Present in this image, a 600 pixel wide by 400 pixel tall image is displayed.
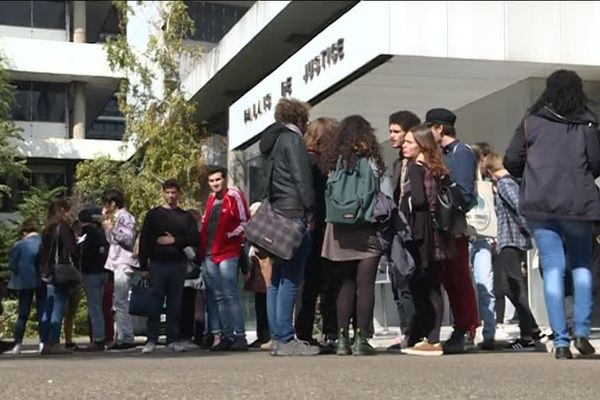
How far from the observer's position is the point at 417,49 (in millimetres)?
11938

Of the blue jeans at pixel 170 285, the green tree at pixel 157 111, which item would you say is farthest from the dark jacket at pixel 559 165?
the green tree at pixel 157 111

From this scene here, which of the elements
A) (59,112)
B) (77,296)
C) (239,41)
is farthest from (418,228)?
(59,112)

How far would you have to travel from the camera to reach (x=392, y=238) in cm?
715

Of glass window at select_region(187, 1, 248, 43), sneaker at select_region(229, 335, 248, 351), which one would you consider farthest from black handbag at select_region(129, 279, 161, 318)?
glass window at select_region(187, 1, 248, 43)

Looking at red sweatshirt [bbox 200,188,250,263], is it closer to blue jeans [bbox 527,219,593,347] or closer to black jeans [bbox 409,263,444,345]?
black jeans [bbox 409,263,444,345]

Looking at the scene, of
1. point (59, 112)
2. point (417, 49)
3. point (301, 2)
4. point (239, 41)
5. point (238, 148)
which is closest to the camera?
point (417, 49)

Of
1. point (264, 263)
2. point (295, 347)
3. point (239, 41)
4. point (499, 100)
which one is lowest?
point (295, 347)

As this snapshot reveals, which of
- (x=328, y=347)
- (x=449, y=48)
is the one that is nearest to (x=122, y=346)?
(x=328, y=347)

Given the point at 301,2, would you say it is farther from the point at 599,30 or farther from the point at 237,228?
the point at 237,228

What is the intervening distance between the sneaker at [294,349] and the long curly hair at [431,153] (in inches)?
61.3

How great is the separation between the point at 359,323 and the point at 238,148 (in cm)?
1335

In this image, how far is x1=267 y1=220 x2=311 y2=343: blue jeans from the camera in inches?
279

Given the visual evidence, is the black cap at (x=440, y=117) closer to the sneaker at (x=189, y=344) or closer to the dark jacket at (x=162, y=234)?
the dark jacket at (x=162, y=234)

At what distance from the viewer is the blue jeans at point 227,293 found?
8.64m
